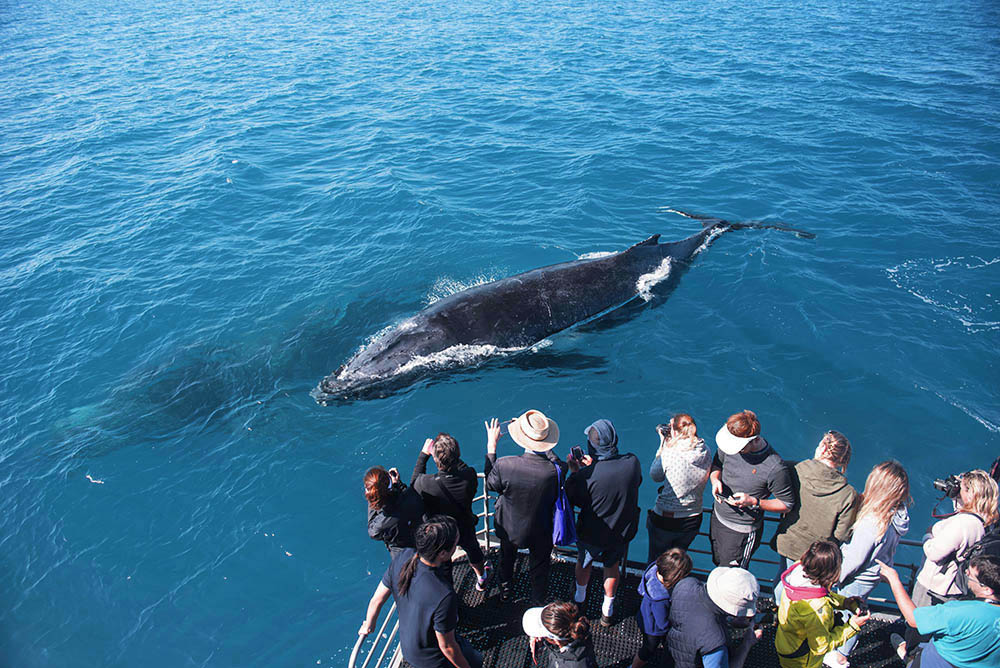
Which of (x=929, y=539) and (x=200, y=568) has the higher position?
(x=929, y=539)

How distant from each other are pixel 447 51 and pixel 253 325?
32.1 m

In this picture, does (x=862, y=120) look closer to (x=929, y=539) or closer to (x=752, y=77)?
(x=752, y=77)

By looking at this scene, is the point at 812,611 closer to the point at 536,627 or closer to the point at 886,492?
the point at 886,492

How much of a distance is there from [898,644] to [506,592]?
4.62 meters

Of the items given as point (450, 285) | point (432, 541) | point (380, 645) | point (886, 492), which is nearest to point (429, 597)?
point (432, 541)

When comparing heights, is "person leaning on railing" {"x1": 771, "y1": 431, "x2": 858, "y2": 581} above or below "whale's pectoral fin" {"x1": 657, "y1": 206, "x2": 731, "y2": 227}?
above

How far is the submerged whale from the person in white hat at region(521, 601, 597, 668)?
884 cm

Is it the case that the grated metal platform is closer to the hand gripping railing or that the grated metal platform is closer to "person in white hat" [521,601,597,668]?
the hand gripping railing

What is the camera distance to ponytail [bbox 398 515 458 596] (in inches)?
209

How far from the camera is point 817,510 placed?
6.40 m

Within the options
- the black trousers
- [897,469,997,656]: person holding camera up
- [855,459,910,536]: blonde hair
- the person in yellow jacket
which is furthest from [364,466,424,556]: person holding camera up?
[897,469,997,656]: person holding camera up

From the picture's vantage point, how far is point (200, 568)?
1012 cm

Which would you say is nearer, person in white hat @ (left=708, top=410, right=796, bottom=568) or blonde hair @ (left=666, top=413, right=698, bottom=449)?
person in white hat @ (left=708, top=410, right=796, bottom=568)

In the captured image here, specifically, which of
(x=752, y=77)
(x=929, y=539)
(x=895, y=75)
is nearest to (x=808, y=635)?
(x=929, y=539)
